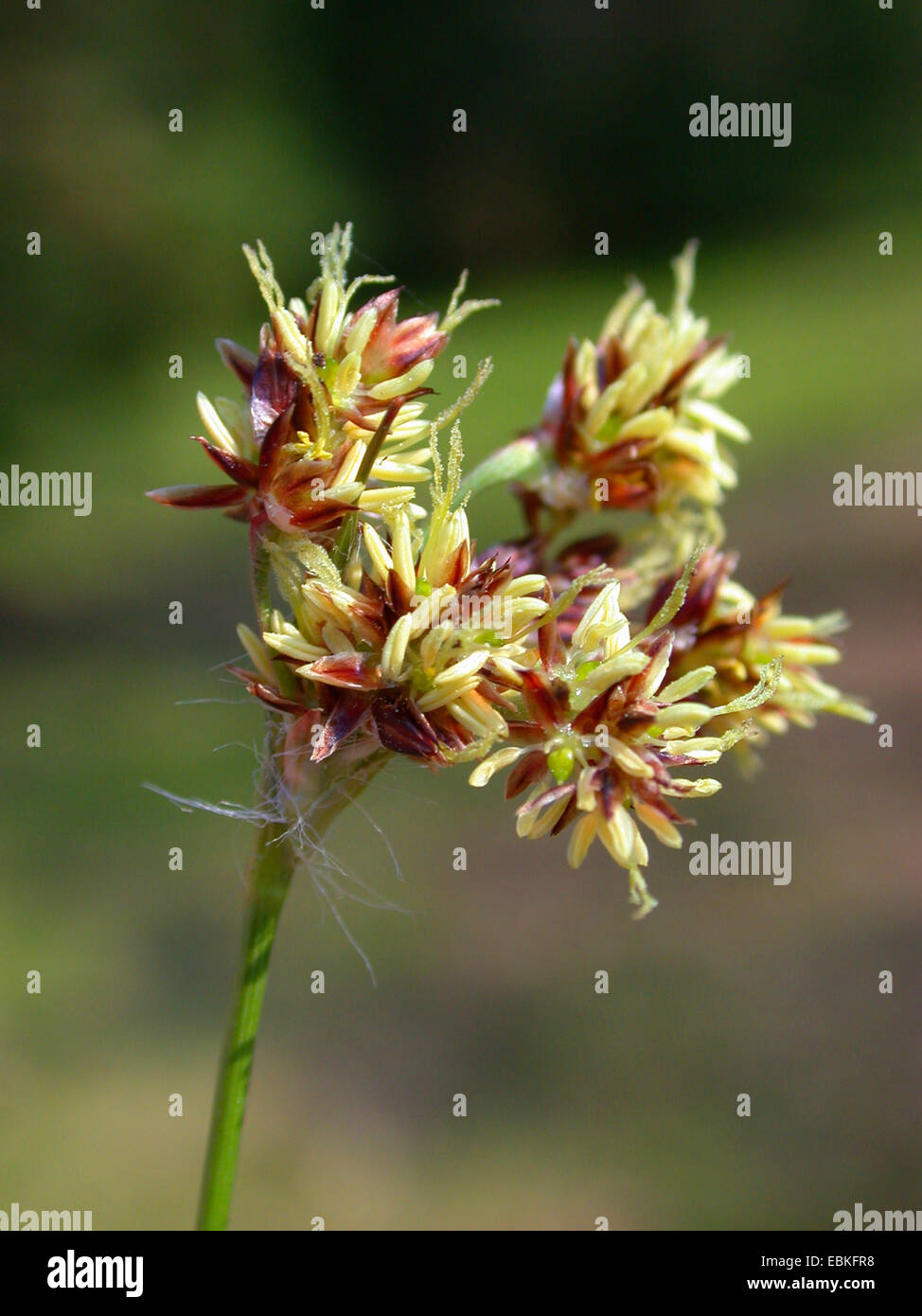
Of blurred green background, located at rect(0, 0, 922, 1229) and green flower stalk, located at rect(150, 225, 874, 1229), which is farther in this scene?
blurred green background, located at rect(0, 0, 922, 1229)

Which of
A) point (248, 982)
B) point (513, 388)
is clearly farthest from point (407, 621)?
point (513, 388)

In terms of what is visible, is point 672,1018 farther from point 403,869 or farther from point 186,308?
point 186,308

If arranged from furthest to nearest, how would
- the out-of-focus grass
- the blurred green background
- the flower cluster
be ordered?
the out-of-focus grass → the blurred green background → the flower cluster

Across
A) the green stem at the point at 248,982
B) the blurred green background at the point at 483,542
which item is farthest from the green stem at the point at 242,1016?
the blurred green background at the point at 483,542

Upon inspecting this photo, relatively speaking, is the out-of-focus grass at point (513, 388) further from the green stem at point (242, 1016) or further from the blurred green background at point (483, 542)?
the green stem at point (242, 1016)

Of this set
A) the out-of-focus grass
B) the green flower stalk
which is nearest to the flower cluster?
the green flower stalk

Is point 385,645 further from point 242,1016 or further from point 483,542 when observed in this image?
point 483,542

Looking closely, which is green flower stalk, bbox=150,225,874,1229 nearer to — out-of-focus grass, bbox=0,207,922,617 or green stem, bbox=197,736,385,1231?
green stem, bbox=197,736,385,1231
